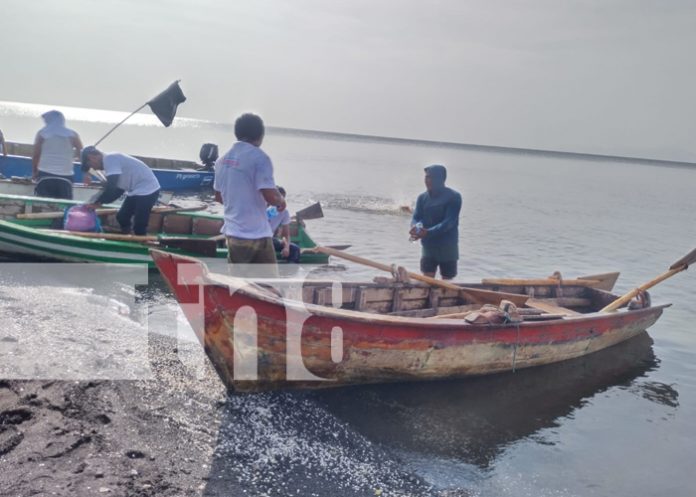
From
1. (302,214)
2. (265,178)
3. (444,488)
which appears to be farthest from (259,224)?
(302,214)

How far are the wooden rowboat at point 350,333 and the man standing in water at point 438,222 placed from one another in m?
0.61

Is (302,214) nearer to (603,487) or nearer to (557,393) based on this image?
(557,393)

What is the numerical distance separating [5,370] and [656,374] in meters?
8.71

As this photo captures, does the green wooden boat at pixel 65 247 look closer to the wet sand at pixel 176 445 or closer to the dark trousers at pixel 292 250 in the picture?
the dark trousers at pixel 292 250

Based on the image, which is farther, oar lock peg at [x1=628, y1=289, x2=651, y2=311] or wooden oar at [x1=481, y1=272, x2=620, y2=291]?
oar lock peg at [x1=628, y1=289, x2=651, y2=311]

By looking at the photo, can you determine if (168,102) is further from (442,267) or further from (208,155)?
(208,155)

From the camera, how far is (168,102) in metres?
13.6

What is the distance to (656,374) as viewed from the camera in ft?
29.1

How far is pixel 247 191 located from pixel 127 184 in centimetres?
457

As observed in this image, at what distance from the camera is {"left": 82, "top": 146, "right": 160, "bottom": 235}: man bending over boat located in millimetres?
8859

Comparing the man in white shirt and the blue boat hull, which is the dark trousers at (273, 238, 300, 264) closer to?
the man in white shirt

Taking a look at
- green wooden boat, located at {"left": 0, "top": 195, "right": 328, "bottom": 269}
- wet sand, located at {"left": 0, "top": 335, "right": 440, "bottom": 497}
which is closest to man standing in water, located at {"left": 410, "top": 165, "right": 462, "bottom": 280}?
green wooden boat, located at {"left": 0, "top": 195, "right": 328, "bottom": 269}

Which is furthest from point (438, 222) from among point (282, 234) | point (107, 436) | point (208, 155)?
point (208, 155)

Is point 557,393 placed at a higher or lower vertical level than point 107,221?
lower
